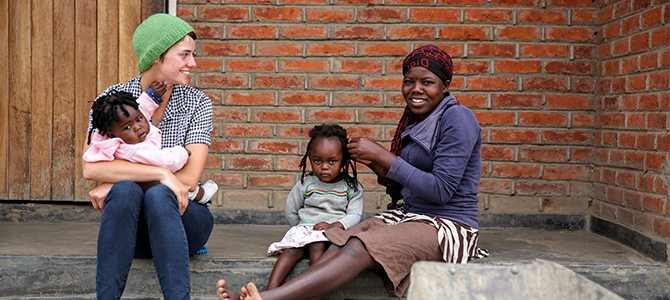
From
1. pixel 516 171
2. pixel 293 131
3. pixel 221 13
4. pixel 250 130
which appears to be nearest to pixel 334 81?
pixel 293 131

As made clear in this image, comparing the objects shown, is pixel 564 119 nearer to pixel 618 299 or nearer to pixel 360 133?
pixel 360 133

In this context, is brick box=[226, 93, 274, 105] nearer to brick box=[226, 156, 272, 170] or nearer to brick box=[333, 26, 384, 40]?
brick box=[226, 156, 272, 170]

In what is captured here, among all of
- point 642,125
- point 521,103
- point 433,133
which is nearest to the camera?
point 433,133

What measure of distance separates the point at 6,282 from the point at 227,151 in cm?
152

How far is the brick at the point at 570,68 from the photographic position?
3.63m

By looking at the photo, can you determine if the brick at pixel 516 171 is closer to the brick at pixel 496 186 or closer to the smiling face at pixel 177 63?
the brick at pixel 496 186

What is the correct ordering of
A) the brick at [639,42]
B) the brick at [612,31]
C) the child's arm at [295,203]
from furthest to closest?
the brick at [612,31] < the brick at [639,42] < the child's arm at [295,203]

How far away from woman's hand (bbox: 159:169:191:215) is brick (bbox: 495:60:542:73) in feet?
7.48

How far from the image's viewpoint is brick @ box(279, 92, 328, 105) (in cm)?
371

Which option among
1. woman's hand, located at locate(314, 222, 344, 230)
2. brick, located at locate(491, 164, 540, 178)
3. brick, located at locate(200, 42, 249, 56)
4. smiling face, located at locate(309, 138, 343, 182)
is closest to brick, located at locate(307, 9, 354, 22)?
brick, located at locate(200, 42, 249, 56)

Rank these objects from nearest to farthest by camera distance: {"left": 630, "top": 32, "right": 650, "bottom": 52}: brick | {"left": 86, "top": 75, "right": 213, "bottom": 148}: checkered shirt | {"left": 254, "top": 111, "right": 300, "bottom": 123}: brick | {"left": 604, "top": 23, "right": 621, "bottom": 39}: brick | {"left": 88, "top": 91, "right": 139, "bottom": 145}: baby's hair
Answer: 1. {"left": 88, "top": 91, "right": 139, "bottom": 145}: baby's hair
2. {"left": 86, "top": 75, "right": 213, "bottom": 148}: checkered shirt
3. {"left": 630, "top": 32, "right": 650, "bottom": 52}: brick
4. {"left": 604, "top": 23, "right": 621, "bottom": 39}: brick
5. {"left": 254, "top": 111, "right": 300, "bottom": 123}: brick

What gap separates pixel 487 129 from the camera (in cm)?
369

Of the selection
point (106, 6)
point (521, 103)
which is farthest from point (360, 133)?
point (106, 6)

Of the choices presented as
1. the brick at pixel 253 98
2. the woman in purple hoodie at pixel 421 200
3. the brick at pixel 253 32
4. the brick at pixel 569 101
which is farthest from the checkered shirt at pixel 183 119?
the brick at pixel 569 101
